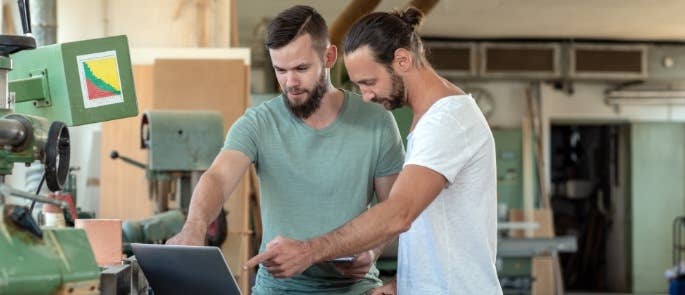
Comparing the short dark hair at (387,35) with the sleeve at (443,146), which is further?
the short dark hair at (387,35)

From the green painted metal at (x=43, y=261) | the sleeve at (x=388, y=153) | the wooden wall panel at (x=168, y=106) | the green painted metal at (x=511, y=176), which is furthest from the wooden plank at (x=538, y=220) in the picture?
the green painted metal at (x=43, y=261)

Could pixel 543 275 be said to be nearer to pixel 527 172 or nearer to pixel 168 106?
pixel 527 172

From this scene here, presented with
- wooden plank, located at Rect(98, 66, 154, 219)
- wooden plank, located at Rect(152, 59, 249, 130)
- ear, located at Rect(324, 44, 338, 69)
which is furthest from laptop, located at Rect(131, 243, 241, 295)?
wooden plank, located at Rect(98, 66, 154, 219)

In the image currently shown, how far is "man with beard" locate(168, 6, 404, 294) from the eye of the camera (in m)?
2.18

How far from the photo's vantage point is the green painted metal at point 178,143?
3.62 m

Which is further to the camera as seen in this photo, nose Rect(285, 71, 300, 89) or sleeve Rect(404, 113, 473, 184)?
nose Rect(285, 71, 300, 89)

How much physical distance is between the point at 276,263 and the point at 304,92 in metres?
0.62

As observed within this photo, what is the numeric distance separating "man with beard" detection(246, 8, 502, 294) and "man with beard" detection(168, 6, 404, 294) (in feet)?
0.87

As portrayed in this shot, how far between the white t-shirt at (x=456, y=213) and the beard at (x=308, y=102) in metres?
0.42

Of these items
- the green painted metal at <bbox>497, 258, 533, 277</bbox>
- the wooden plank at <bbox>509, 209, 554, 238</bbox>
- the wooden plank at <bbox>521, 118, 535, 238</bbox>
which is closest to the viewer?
the green painted metal at <bbox>497, 258, 533, 277</bbox>

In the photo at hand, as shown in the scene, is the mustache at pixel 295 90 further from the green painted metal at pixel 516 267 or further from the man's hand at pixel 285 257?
the green painted metal at pixel 516 267

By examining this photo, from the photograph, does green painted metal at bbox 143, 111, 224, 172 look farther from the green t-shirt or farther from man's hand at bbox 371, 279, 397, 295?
man's hand at bbox 371, 279, 397, 295

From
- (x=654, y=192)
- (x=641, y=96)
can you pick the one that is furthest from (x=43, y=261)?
(x=654, y=192)

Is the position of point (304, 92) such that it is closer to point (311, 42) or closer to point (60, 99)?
point (311, 42)
